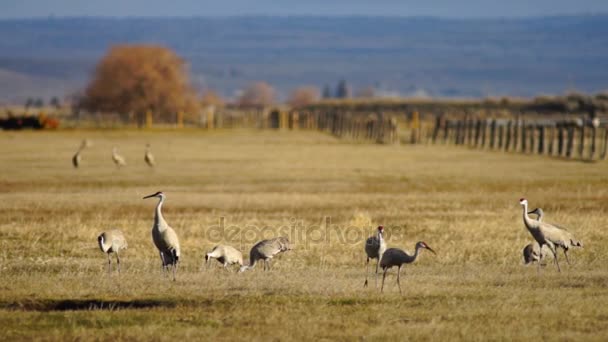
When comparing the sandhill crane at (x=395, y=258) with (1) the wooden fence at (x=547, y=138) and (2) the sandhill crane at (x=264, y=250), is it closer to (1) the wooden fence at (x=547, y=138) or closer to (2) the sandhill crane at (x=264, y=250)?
(2) the sandhill crane at (x=264, y=250)

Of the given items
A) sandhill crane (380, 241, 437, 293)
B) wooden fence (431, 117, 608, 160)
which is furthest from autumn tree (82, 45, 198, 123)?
sandhill crane (380, 241, 437, 293)

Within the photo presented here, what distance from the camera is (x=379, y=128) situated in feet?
245

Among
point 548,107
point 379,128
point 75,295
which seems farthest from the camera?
point 548,107

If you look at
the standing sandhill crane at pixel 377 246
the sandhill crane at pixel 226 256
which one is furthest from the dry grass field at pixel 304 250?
the standing sandhill crane at pixel 377 246

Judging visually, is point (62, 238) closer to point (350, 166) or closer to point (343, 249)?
point (343, 249)

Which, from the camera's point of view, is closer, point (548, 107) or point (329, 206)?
point (329, 206)

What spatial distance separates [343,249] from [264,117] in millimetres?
85807

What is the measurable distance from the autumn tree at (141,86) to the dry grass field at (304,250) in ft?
214

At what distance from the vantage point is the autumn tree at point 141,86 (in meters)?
A: 115

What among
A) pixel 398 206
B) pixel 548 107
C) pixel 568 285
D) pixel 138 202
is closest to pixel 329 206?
pixel 398 206

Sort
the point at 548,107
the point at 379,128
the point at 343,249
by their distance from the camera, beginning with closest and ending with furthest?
1. the point at 343,249
2. the point at 379,128
3. the point at 548,107

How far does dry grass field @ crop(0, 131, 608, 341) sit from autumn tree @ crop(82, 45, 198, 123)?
6534 centimetres

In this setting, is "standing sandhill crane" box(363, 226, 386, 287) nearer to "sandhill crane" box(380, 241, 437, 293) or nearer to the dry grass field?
"sandhill crane" box(380, 241, 437, 293)

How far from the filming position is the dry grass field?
14109mm
